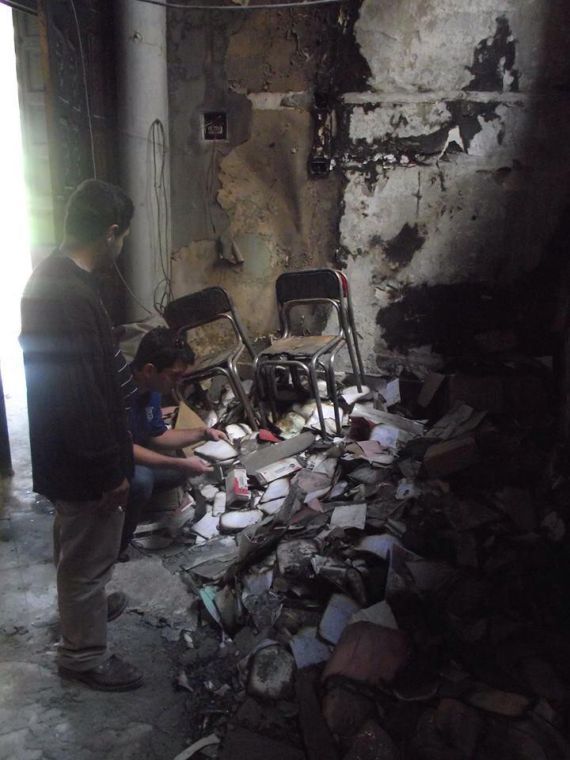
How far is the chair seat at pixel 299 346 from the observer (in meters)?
4.23

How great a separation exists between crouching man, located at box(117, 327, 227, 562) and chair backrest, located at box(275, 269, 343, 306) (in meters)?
1.92

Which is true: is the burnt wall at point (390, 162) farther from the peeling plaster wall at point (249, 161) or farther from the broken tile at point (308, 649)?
the broken tile at point (308, 649)

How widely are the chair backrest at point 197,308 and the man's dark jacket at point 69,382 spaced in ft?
8.21

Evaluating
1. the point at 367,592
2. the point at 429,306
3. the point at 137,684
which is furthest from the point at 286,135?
the point at 137,684

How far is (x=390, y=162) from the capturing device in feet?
15.4

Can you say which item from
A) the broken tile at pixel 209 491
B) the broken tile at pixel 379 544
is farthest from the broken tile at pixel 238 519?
the broken tile at pixel 379 544

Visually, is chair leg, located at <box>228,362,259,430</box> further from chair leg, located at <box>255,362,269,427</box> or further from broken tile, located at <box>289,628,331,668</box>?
broken tile, located at <box>289,628,331,668</box>

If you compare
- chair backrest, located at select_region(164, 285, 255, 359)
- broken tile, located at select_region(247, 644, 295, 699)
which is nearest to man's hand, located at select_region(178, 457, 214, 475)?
broken tile, located at select_region(247, 644, 295, 699)

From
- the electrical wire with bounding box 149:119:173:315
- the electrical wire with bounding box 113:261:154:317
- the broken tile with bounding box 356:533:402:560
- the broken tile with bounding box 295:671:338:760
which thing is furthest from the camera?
the electrical wire with bounding box 113:261:154:317

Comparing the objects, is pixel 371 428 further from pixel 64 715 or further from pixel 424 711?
pixel 64 715

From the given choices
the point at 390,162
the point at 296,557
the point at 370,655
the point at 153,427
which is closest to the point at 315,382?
the point at 153,427

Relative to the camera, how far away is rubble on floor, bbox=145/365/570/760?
1.85 metres

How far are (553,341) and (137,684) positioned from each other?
4187mm

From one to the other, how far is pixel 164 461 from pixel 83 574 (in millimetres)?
715
